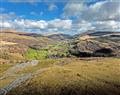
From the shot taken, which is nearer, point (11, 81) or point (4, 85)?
point (4, 85)

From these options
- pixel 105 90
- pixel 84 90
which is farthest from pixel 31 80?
pixel 105 90

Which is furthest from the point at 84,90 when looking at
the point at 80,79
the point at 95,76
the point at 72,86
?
the point at 95,76

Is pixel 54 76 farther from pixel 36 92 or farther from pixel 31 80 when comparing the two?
pixel 36 92

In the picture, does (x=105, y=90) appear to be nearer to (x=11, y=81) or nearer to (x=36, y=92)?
(x=36, y=92)

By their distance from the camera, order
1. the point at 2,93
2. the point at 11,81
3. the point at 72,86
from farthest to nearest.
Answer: the point at 11,81
the point at 72,86
the point at 2,93

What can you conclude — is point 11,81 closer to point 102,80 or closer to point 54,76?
point 54,76

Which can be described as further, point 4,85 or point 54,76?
point 54,76

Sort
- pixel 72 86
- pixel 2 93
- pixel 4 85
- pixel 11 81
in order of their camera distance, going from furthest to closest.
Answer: pixel 11 81 < pixel 4 85 < pixel 72 86 < pixel 2 93

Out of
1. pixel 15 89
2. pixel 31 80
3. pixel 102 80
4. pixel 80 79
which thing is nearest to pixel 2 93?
pixel 15 89

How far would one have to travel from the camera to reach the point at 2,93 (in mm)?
154875

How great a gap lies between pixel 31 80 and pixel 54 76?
2173 centimetres

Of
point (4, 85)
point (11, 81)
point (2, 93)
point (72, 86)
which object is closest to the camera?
point (2, 93)

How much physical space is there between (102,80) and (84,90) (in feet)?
100

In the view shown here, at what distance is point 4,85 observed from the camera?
582 feet
